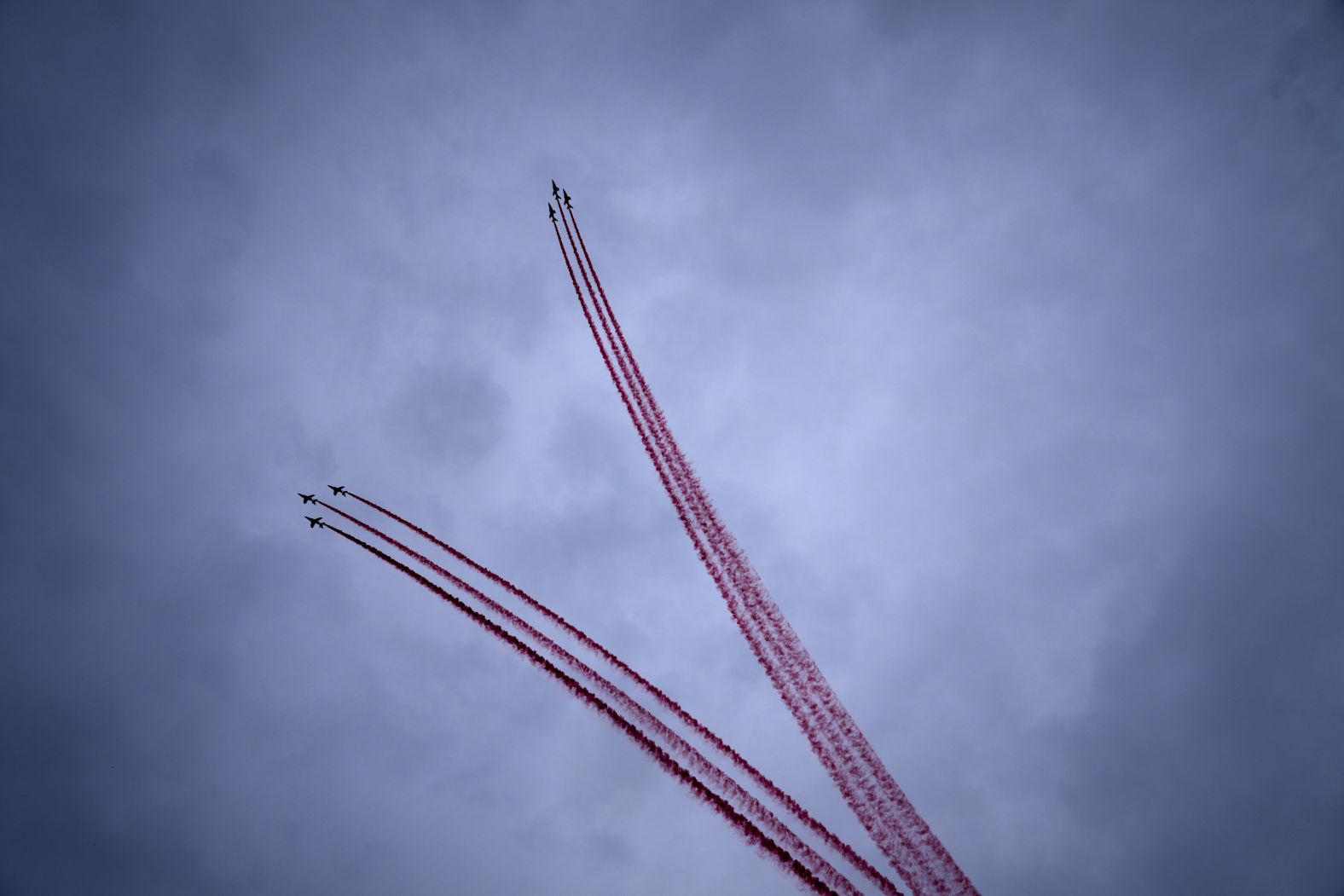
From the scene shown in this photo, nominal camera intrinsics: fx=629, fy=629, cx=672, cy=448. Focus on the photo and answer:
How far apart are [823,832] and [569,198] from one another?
40.9 metres

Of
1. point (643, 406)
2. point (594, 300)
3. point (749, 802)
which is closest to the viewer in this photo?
point (749, 802)

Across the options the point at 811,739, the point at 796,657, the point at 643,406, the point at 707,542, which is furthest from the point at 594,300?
the point at 811,739

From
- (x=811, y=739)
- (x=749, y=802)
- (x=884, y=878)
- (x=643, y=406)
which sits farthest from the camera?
(x=643, y=406)

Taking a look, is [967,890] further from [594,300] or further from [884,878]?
[594,300]

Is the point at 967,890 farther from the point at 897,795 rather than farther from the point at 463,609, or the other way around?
the point at 463,609

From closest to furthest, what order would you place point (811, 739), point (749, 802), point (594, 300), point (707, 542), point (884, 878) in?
point (884, 878)
point (749, 802)
point (811, 739)
point (707, 542)
point (594, 300)

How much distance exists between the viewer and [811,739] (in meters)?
33.0

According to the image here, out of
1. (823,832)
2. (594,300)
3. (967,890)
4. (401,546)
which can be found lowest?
(967,890)

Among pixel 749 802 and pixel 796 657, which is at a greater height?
pixel 796 657

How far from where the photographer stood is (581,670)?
33281 millimetres

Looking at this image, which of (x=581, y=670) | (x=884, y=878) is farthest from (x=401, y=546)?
(x=884, y=878)

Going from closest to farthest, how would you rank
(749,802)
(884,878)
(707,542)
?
1. (884,878)
2. (749,802)
3. (707,542)

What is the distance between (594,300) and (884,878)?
115 feet

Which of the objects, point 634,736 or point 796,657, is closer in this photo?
point 634,736
